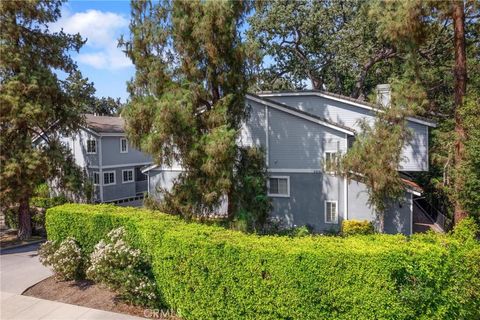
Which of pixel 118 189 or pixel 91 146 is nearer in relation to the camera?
pixel 91 146

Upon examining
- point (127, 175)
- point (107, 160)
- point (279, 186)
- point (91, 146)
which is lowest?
point (279, 186)

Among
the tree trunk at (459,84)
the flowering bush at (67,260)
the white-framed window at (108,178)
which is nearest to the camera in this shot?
the flowering bush at (67,260)

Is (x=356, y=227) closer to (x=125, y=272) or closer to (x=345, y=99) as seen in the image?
(x=345, y=99)

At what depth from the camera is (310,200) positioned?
1906 centimetres

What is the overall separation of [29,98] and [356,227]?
1626 centimetres

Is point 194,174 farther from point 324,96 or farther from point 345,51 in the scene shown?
point 345,51

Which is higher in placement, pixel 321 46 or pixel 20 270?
pixel 321 46

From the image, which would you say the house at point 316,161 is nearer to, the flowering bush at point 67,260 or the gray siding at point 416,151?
the gray siding at point 416,151

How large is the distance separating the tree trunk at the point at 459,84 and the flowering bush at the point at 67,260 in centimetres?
1517

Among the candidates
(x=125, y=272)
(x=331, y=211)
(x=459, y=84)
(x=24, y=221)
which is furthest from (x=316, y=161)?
(x=24, y=221)

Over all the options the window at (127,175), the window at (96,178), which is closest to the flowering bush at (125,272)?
the window at (96,178)

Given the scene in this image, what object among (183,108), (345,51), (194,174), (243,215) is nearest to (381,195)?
(243,215)

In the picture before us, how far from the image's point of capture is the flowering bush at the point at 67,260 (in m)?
11.0

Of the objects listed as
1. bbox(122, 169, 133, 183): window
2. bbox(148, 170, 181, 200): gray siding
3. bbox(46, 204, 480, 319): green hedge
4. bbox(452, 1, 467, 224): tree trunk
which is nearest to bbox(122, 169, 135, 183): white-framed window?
bbox(122, 169, 133, 183): window
